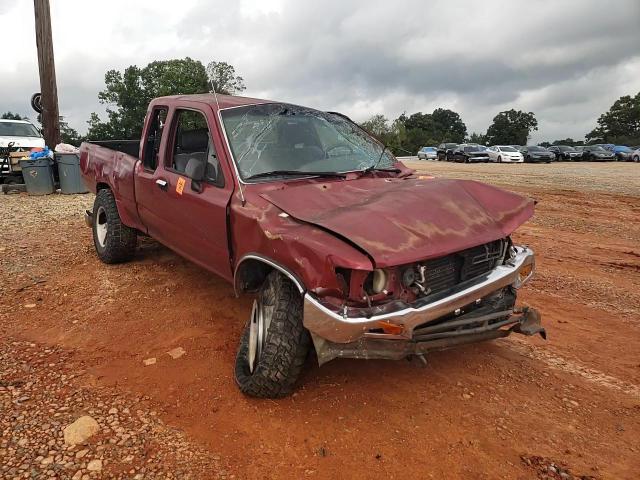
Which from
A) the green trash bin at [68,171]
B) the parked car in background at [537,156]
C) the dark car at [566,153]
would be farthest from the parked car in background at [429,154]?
the green trash bin at [68,171]

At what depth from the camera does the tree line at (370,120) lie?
2491 cm

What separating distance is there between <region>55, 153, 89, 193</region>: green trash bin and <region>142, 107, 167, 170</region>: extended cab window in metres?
7.48

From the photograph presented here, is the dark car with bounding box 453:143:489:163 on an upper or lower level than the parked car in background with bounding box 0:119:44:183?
lower

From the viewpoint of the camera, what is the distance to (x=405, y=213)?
2.85m

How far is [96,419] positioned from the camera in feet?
9.32

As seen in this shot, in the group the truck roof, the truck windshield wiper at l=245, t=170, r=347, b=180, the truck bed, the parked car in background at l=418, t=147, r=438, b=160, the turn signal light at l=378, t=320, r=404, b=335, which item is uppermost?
the truck roof

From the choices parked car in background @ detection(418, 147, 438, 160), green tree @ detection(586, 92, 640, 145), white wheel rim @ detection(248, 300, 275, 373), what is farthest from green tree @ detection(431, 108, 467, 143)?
white wheel rim @ detection(248, 300, 275, 373)

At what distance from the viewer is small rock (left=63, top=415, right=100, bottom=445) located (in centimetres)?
266

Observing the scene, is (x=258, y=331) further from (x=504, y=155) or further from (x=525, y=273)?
(x=504, y=155)

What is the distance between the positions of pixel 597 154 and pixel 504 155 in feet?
28.6

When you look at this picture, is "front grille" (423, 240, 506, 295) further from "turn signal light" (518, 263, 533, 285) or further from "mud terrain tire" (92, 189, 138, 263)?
"mud terrain tire" (92, 189, 138, 263)

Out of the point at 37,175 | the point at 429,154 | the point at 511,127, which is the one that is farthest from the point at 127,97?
the point at 511,127

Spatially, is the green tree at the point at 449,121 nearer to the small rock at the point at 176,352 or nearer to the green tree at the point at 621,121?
the green tree at the point at 621,121

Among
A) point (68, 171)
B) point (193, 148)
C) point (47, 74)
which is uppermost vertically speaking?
point (47, 74)
